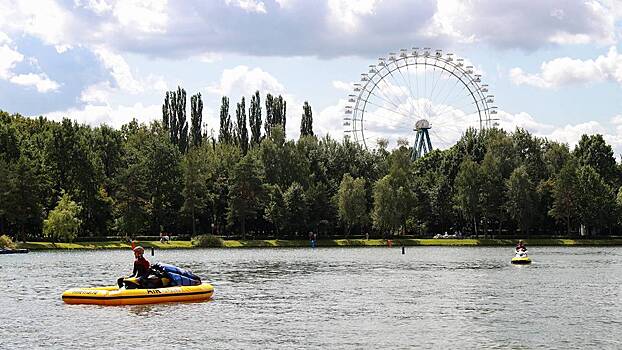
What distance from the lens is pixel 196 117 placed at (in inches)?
7126

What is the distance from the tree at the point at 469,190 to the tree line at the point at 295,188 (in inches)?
8.5

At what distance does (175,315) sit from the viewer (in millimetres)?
47156

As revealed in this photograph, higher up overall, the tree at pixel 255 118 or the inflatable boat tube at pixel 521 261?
the tree at pixel 255 118

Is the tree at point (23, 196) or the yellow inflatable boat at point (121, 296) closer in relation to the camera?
the yellow inflatable boat at point (121, 296)

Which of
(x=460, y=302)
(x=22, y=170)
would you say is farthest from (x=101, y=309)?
(x=22, y=170)

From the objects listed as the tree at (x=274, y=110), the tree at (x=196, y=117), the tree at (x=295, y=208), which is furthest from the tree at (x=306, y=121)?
the tree at (x=295, y=208)

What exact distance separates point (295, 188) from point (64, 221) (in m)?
35.1

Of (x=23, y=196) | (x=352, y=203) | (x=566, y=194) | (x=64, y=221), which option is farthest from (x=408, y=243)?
(x=23, y=196)

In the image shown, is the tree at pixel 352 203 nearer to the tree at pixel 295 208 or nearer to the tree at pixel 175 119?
the tree at pixel 295 208

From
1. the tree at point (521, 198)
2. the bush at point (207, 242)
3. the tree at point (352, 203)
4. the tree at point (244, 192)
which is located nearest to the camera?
the bush at point (207, 242)

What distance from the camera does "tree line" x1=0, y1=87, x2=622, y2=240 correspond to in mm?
139625

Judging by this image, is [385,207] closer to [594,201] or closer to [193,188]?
[193,188]

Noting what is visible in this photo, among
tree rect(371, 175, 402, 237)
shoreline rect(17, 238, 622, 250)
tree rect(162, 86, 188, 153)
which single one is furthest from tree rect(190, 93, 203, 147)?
tree rect(371, 175, 402, 237)

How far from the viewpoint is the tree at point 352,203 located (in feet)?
466
